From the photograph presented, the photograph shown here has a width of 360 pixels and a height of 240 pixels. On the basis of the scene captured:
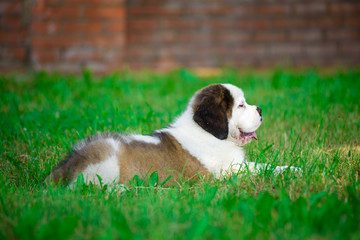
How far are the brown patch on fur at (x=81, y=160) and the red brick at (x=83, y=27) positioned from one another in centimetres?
455

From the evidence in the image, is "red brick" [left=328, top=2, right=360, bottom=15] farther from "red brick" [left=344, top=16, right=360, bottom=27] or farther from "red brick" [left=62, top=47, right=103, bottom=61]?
"red brick" [left=62, top=47, right=103, bottom=61]

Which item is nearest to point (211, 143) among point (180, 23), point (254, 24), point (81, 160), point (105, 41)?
point (81, 160)

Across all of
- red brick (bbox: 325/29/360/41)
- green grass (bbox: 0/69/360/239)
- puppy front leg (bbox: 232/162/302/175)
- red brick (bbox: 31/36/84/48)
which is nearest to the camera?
green grass (bbox: 0/69/360/239)

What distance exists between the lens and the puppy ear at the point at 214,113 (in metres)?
2.96

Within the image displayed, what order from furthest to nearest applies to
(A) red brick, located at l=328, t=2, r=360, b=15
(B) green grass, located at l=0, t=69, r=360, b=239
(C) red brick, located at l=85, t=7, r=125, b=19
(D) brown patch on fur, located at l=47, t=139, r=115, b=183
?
(A) red brick, located at l=328, t=2, r=360, b=15 < (C) red brick, located at l=85, t=7, r=125, b=19 < (D) brown patch on fur, located at l=47, t=139, r=115, b=183 < (B) green grass, located at l=0, t=69, r=360, b=239

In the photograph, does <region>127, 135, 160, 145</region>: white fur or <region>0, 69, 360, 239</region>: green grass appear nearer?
<region>0, 69, 360, 239</region>: green grass

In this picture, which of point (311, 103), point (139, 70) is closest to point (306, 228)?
point (311, 103)

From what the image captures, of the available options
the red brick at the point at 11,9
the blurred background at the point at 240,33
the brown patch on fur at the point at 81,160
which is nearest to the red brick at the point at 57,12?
the red brick at the point at 11,9

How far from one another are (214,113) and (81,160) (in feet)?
3.28

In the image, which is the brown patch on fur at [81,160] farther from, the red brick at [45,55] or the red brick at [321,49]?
the red brick at [321,49]

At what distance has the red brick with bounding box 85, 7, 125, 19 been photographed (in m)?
6.81

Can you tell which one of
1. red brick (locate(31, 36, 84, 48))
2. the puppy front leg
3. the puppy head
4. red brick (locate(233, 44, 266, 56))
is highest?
red brick (locate(31, 36, 84, 48))

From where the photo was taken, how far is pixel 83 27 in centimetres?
682

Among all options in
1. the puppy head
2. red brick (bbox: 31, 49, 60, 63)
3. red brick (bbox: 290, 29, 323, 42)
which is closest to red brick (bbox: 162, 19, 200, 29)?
red brick (bbox: 290, 29, 323, 42)
